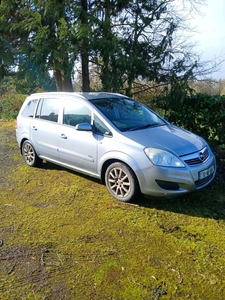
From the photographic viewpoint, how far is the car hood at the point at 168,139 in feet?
12.0

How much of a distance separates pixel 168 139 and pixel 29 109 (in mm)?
3196

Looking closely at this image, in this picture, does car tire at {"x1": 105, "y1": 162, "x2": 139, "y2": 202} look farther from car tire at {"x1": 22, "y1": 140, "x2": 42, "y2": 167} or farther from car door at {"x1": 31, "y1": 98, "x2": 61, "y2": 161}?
car tire at {"x1": 22, "y1": 140, "x2": 42, "y2": 167}

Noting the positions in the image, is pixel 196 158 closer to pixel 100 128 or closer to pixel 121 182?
pixel 121 182

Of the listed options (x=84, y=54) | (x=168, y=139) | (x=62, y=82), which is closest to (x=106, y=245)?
(x=168, y=139)

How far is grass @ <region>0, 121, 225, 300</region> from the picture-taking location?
2338 millimetres

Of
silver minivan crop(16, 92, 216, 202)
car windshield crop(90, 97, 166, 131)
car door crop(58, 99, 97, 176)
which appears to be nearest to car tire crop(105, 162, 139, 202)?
silver minivan crop(16, 92, 216, 202)

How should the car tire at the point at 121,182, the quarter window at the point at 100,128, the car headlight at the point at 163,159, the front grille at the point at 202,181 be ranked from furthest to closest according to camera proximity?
the quarter window at the point at 100,128 < the car tire at the point at 121,182 < the front grille at the point at 202,181 < the car headlight at the point at 163,159

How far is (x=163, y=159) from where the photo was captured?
11.6 ft

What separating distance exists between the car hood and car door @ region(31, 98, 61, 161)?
1587 millimetres

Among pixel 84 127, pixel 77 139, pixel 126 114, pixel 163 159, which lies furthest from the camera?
pixel 126 114

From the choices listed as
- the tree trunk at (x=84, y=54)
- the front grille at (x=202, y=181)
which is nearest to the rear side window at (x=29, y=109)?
the tree trunk at (x=84, y=54)

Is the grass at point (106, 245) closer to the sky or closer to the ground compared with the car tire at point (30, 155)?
closer to the ground

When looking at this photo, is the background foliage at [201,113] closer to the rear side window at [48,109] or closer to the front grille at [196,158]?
the front grille at [196,158]

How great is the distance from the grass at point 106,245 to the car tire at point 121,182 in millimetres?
143
